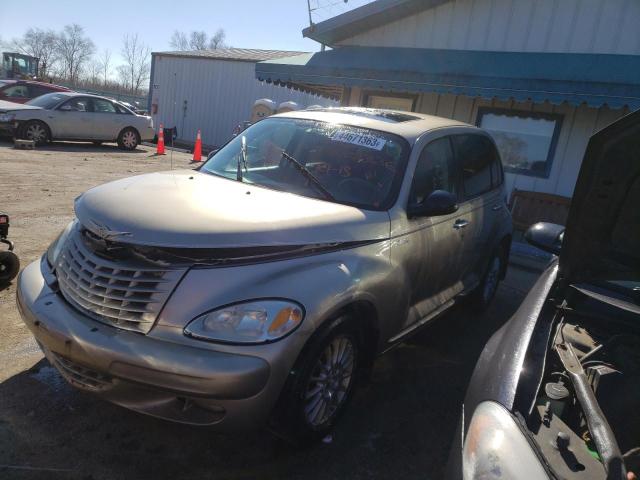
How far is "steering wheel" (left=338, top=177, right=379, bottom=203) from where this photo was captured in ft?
10.5

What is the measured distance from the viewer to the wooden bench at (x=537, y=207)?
333 inches

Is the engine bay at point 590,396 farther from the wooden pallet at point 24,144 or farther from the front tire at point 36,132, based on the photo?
the front tire at point 36,132

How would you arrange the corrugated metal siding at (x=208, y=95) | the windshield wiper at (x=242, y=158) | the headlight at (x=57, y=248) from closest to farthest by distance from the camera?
the headlight at (x=57, y=248) < the windshield wiper at (x=242, y=158) < the corrugated metal siding at (x=208, y=95)

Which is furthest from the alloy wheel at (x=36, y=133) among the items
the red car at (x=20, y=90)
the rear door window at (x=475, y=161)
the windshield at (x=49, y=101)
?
the rear door window at (x=475, y=161)

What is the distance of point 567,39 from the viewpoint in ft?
26.9

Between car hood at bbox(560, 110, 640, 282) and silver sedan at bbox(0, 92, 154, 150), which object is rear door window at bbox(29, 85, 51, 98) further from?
car hood at bbox(560, 110, 640, 282)

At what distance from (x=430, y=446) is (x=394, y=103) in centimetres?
854

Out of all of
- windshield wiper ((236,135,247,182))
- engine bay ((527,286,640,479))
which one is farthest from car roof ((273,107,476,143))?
engine bay ((527,286,640,479))

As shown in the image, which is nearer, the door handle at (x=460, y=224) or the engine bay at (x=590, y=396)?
the engine bay at (x=590, y=396)

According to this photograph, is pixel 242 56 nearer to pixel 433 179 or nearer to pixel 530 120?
Result: pixel 530 120

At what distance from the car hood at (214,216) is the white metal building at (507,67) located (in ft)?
18.8

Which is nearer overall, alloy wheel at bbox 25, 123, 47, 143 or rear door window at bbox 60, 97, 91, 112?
alloy wheel at bbox 25, 123, 47, 143

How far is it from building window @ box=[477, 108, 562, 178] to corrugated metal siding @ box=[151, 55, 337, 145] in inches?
446

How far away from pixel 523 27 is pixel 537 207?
315cm
